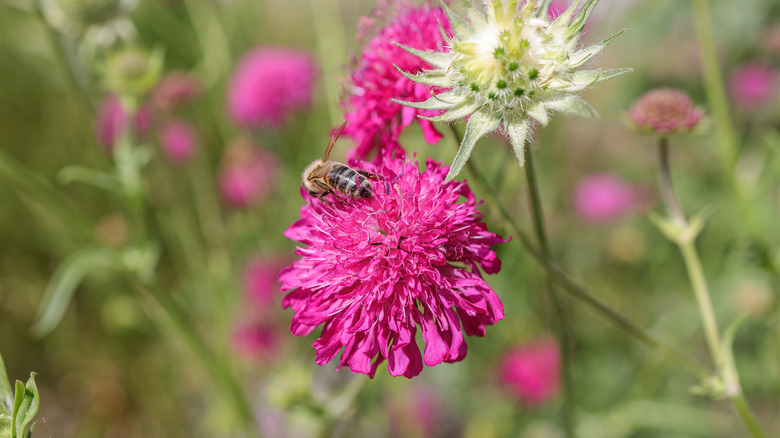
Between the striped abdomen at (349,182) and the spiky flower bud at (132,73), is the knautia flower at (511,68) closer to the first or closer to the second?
the striped abdomen at (349,182)

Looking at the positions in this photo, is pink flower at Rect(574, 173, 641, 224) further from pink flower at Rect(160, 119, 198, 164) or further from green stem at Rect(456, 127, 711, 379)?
pink flower at Rect(160, 119, 198, 164)

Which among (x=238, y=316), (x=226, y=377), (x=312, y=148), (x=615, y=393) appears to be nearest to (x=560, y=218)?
(x=615, y=393)

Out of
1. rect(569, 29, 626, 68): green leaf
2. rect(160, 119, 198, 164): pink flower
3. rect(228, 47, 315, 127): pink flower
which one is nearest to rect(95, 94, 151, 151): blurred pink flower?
rect(160, 119, 198, 164): pink flower

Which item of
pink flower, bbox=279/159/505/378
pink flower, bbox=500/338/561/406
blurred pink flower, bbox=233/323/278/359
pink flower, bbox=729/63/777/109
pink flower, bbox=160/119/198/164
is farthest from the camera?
pink flower, bbox=160/119/198/164

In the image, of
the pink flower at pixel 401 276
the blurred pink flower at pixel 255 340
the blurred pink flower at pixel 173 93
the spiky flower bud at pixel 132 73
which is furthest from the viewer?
the blurred pink flower at pixel 255 340

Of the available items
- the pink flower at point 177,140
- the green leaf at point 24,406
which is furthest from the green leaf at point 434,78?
the pink flower at point 177,140
